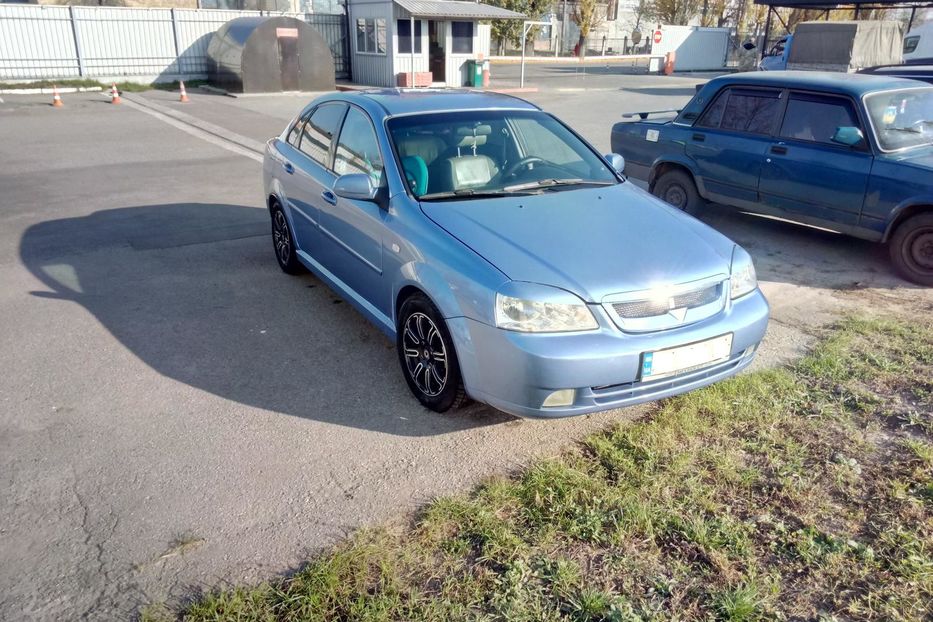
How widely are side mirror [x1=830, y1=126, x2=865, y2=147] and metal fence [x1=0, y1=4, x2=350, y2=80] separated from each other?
22.0 m

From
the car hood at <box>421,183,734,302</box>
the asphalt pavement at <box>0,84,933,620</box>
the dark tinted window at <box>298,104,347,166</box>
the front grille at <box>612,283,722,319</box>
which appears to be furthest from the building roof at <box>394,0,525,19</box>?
the front grille at <box>612,283,722,319</box>

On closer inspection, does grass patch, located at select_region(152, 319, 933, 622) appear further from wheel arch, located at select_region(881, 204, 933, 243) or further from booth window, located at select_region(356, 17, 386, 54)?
booth window, located at select_region(356, 17, 386, 54)

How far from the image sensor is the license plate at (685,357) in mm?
3500

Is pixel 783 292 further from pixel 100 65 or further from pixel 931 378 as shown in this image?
pixel 100 65

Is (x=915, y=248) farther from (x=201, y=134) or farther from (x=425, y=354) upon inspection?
(x=201, y=134)

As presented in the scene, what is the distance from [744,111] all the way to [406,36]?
58.3ft

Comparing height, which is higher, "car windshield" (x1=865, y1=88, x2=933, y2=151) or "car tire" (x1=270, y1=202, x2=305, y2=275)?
"car windshield" (x1=865, y1=88, x2=933, y2=151)

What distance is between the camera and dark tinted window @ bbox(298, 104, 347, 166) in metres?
5.34

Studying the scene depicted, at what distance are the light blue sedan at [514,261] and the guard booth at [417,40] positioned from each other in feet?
60.5

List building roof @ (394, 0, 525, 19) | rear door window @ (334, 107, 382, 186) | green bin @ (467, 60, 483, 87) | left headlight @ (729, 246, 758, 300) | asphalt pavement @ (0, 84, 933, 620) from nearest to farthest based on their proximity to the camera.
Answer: asphalt pavement @ (0, 84, 933, 620), left headlight @ (729, 246, 758, 300), rear door window @ (334, 107, 382, 186), building roof @ (394, 0, 525, 19), green bin @ (467, 60, 483, 87)

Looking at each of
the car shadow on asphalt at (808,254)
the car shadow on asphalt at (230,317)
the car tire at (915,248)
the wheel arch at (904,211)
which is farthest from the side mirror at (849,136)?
the car shadow on asphalt at (230,317)

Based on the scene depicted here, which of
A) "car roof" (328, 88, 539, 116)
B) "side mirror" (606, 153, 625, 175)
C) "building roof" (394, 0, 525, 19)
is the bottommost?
"side mirror" (606, 153, 625, 175)

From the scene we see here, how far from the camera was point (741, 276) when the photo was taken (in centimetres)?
401

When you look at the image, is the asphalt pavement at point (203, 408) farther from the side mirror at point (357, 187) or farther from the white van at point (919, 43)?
the white van at point (919, 43)
